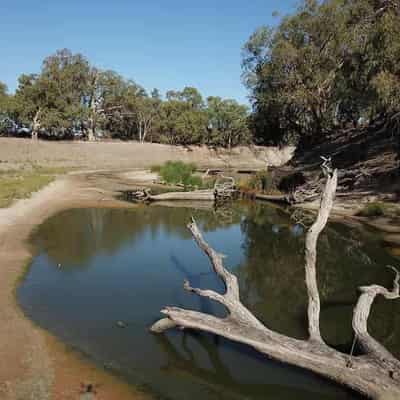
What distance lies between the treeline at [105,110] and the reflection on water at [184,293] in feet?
154

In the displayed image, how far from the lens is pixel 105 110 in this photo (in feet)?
228

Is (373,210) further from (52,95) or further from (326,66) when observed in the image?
(52,95)

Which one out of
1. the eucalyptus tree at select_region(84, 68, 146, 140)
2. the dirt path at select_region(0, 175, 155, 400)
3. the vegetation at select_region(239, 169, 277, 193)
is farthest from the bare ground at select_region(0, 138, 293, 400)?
the eucalyptus tree at select_region(84, 68, 146, 140)

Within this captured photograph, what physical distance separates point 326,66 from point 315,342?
987 inches

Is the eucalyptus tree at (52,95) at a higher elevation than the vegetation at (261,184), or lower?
higher

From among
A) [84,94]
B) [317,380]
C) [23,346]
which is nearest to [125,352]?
[23,346]

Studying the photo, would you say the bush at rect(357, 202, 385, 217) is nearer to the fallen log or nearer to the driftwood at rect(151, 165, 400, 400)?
the fallen log

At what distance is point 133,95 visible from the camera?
69562 mm

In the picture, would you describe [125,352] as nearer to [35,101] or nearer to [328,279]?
[328,279]

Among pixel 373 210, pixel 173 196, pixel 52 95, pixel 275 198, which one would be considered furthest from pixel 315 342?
pixel 52 95

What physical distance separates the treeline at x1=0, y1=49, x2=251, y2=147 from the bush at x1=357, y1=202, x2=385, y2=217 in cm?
4963

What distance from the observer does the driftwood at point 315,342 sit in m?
4.88

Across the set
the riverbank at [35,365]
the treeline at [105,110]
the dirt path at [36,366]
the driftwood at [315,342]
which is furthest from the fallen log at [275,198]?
the treeline at [105,110]

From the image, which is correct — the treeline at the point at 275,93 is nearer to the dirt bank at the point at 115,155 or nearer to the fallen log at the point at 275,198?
the dirt bank at the point at 115,155
